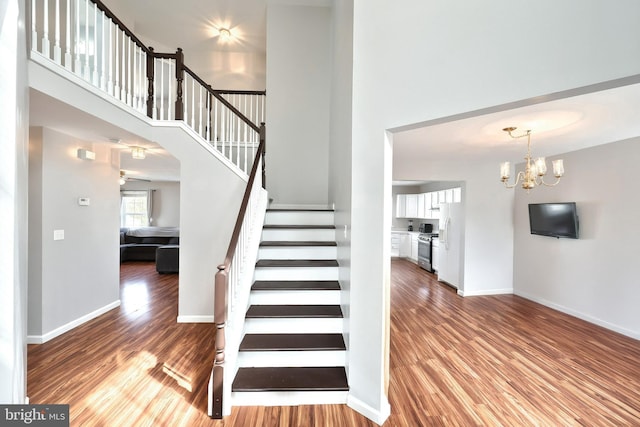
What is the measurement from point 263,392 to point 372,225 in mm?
1556

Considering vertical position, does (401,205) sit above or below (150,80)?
below

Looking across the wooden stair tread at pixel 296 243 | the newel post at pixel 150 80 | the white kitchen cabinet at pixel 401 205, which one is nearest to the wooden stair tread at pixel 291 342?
the wooden stair tread at pixel 296 243

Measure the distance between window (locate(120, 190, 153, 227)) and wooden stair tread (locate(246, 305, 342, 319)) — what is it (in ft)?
27.7

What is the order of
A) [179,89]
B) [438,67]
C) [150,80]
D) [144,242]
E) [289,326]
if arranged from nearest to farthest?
1. [438,67]
2. [289,326]
3. [150,80]
4. [179,89]
5. [144,242]

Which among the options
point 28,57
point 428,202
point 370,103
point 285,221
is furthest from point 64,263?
point 428,202

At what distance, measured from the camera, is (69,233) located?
3.28 meters

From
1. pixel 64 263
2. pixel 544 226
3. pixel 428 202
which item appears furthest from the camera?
pixel 428 202

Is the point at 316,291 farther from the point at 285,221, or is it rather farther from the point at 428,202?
the point at 428,202

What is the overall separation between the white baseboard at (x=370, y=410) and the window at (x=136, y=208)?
31.0 feet

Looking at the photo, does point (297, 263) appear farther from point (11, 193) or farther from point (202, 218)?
point (11, 193)

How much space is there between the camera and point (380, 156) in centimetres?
195

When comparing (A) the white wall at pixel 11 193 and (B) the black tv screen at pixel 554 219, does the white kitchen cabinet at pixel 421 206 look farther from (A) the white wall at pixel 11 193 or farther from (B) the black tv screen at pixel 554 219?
(A) the white wall at pixel 11 193

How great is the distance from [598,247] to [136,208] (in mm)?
11819

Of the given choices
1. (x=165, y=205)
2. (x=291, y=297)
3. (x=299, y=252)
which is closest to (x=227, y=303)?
(x=291, y=297)
